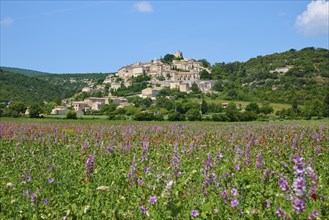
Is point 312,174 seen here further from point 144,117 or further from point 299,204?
point 144,117

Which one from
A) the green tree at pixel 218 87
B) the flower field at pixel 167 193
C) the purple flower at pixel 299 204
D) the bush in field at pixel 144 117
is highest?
the green tree at pixel 218 87

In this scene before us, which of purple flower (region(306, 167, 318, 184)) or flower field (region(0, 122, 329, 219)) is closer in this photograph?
purple flower (region(306, 167, 318, 184))

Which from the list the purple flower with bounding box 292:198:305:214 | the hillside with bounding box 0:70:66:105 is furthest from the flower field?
the hillside with bounding box 0:70:66:105

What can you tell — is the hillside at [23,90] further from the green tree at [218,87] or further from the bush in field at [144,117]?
the bush in field at [144,117]

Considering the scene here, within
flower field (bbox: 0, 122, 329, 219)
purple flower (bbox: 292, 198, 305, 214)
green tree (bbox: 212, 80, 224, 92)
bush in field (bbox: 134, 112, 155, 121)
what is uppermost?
green tree (bbox: 212, 80, 224, 92)

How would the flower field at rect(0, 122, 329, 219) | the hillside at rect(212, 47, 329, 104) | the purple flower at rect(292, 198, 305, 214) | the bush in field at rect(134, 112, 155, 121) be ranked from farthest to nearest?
the hillside at rect(212, 47, 329, 104)
the bush in field at rect(134, 112, 155, 121)
the flower field at rect(0, 122, 329, 219)
the purple flower at rect(292, 198, 305, 214)

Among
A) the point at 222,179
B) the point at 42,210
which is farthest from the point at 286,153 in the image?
the point at 42,210

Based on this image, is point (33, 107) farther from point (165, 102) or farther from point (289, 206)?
point (289, 206)

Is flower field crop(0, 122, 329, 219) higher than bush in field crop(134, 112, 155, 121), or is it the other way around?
flower field crop(0, 122, 329, 219)

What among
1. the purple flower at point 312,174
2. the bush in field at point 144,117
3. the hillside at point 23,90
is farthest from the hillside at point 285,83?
the purple flower at point 312,174

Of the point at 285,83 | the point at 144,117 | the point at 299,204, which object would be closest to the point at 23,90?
the point at 285,83

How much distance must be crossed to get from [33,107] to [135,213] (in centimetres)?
6782

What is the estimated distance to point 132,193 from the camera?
6.36 meters

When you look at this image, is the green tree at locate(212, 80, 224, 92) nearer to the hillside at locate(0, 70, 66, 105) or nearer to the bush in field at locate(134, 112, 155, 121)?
the hillside at locate(0, 70, 66, 105)
